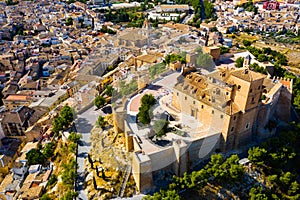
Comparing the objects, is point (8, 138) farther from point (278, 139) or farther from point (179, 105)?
point (278, 139)

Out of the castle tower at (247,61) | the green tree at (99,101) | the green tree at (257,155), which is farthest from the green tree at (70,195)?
the castle tower at (247,61)

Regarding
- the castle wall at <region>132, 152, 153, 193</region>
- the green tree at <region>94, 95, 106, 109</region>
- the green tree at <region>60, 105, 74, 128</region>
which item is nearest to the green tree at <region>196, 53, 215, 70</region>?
the green tree at <region>94, 95, 106, 109</region>

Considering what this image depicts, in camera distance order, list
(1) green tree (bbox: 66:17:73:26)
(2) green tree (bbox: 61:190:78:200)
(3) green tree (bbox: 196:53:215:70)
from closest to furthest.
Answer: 1. (2) green tree (bbox: 61:190:78:200)
2. (3) green tree (bbox: 196:53:215:70)
3. (1) green tree (bbox: 66:17:73:26)

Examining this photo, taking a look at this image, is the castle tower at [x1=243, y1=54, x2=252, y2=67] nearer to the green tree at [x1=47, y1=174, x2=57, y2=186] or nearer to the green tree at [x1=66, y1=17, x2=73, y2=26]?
the green tree at [x1=47, y1=174, x2=57, y2=186]

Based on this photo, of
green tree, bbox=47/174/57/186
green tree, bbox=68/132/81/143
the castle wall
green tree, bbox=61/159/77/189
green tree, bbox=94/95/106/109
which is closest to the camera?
the castle wall

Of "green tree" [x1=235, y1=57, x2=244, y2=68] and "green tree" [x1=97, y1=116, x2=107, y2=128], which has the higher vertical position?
"green tree" [x1=235, y1=57, x2=244, y2=68]

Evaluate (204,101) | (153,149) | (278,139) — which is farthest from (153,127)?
(278,139)

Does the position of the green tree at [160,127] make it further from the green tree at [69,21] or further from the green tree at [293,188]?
the green tree at [69,21]

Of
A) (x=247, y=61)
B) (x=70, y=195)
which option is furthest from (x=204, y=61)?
(x=70, y=195)
